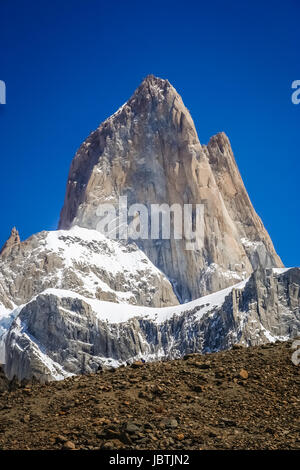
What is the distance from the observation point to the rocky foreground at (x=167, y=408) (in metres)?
21.2

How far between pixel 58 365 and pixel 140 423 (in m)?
171

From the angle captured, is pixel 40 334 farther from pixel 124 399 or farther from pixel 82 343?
pixel 124 399

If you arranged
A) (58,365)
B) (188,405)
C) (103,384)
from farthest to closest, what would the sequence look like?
(58,365)
(103,384)
(188,405)

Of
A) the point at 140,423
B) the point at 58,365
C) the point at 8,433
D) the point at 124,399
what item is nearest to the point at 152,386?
the point at 124,399

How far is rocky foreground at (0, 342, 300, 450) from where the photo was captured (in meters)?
21.2

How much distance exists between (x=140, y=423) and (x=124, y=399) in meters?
2.18

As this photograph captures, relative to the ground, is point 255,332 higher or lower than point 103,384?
higher

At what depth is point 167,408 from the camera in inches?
923

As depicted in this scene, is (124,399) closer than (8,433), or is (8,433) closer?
(8,433)

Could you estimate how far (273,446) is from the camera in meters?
20.7

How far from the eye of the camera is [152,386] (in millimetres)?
25156

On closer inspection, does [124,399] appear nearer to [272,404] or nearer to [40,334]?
[272,404]
